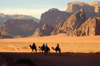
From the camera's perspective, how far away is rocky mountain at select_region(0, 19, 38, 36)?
130m

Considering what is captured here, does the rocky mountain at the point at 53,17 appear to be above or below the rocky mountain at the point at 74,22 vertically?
above

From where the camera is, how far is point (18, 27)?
141 meters

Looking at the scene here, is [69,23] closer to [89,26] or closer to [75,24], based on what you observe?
[75,24]

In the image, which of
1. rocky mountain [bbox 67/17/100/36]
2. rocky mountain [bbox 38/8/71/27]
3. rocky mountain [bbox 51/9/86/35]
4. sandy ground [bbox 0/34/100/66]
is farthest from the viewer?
rocky mountain [bbox 38/8/71/27]

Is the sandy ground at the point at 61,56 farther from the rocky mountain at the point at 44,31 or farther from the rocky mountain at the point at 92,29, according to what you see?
the rocky mountain at the point at 44,31

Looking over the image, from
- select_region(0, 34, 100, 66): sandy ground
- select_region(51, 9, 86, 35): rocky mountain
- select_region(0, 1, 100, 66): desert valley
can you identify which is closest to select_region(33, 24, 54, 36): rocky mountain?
select_region(0, 1, 100, 66): desert valley

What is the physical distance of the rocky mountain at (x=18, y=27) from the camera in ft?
426

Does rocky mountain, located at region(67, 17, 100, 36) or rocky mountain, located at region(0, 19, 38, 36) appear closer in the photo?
rocky mountain, located at region(67, 17, 100, 36)

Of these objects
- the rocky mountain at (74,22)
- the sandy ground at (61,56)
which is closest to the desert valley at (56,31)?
the rocky mountain at (74,22)

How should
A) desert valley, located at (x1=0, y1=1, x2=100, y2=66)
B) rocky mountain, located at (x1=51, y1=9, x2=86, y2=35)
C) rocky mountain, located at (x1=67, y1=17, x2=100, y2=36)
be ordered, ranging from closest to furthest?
desert valley, located at (x1=0, y1=1, x2=100, y2=66) → rocky mountain, located at (x1=67, y1=17, x2=100, y2=36) → rocky mountain, located at (x1=51, y1=9, x2=86, y2=35)

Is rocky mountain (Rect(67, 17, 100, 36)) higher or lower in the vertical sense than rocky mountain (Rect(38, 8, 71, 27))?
lower

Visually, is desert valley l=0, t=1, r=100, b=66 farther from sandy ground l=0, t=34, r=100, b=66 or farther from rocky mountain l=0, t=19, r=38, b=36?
sandy ground l=0, t=34, r=100, b=66

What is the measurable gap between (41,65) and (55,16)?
166930 millimetres

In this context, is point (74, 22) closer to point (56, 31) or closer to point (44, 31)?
point (56, 31)
